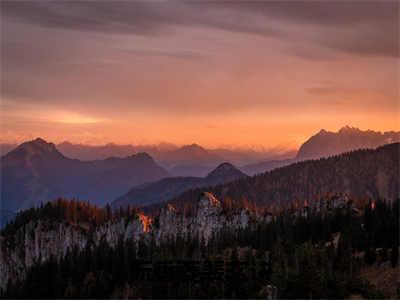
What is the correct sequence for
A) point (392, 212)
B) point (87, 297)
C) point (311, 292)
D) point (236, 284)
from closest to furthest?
point (311, 292), point (236, 284), point (392, 212), point (87, 297)

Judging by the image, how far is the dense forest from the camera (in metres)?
84.1

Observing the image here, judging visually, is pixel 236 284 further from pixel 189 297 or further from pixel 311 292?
pixel 311 292

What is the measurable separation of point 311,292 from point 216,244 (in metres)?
108

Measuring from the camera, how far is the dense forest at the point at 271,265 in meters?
84.1

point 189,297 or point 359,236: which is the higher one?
point 359,236

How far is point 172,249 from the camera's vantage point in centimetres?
19212

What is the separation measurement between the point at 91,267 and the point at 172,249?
88.9ft

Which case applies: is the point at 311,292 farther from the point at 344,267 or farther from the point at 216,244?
the point at 216,244

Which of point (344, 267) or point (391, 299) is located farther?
point (344, 267)

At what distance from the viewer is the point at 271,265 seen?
364ft

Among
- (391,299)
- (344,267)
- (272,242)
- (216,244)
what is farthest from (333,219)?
(391,299)

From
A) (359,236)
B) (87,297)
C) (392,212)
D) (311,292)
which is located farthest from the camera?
(87,297)

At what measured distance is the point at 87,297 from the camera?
168m

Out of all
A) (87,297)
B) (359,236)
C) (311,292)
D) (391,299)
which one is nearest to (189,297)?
(311,292)
